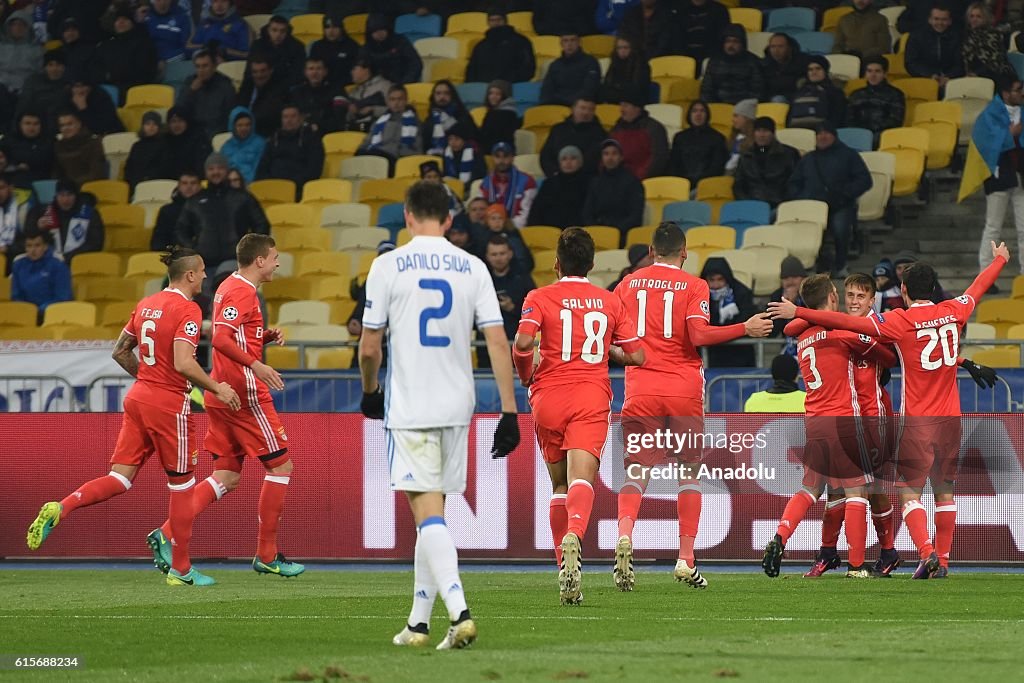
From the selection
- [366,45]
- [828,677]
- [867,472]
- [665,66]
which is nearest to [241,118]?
[366,45]

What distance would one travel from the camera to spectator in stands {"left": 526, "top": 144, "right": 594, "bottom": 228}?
19125 millimetres

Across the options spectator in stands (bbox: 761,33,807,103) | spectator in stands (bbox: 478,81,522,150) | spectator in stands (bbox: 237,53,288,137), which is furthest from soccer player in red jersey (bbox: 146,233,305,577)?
spectator in stands (bbox: 237,53,288,137)

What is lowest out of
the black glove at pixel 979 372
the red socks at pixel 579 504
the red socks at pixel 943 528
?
the red socks at pixel 943 528

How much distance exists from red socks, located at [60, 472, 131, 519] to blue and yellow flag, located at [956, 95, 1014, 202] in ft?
33.9

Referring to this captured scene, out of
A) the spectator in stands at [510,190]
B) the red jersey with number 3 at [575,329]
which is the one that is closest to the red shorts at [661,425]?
the red jersey with number 3 at [575,329]

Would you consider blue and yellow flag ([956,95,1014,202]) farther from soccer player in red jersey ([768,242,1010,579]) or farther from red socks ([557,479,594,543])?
red socks ([557,479,594,543])

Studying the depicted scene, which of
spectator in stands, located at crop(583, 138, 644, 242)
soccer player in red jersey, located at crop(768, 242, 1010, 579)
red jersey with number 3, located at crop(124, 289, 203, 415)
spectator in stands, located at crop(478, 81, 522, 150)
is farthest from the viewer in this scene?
spectator in stands, located at crop(478, 81, 522, 150)

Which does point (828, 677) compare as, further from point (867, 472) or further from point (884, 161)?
point (884, 161)

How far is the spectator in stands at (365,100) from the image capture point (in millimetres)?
21969

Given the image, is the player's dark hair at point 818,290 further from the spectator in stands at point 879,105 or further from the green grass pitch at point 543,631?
the spectator in stands at point 879,105

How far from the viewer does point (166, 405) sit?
1181cm

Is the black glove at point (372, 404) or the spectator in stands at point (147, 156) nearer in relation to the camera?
the black glove at point (372, 404)

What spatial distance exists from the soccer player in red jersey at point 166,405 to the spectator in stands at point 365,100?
10.4 meters

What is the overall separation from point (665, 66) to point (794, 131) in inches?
109
